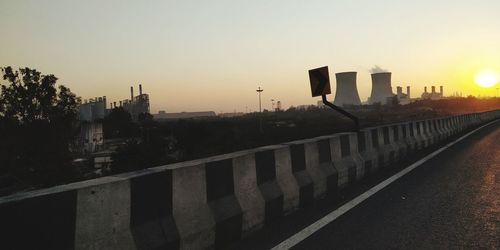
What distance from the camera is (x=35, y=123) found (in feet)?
174

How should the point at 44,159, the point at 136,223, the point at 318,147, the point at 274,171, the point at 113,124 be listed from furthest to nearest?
the point at 113,124 → the point at 44,159 → the point at 318,147 → the point at 274,171 → the point at 136,223

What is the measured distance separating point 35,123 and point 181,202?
54.0 meters

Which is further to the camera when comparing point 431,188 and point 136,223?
point 431,188

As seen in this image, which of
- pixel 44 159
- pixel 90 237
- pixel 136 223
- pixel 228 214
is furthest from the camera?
pixel 44 159

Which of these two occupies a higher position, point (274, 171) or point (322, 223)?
point (274, 171)

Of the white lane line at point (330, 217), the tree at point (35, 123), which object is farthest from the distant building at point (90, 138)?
the white lane line at point (330, 217)

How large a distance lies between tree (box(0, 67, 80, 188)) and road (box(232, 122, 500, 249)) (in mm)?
43229

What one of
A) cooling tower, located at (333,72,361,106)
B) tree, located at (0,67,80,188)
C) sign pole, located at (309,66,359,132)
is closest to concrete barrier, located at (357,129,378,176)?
sign pole, located at (309,66,359,132)

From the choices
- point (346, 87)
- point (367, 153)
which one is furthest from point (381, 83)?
point (367, 153)

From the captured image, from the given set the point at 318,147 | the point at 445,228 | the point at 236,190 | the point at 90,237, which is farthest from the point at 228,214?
the point at 318,147

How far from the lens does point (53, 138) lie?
5259 cm

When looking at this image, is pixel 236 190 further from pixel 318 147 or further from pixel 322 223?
pixel 318 147

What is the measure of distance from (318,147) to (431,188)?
204 cm

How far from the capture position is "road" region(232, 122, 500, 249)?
4.77 metres
